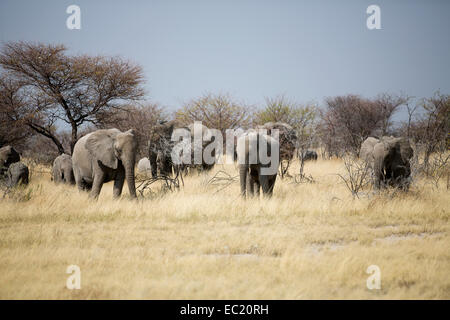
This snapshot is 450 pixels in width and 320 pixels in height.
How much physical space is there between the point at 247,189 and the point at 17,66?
1336cm

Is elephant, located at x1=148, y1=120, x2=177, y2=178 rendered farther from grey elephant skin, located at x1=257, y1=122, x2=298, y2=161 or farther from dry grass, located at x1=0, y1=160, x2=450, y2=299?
dry grass, located at x1=0, y1=160, x2=450, y2=299

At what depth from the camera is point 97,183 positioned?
8820 mm

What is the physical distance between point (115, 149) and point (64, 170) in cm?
523

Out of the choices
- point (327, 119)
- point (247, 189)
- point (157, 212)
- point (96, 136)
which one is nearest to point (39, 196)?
point (96, 136)

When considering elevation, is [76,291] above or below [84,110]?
below

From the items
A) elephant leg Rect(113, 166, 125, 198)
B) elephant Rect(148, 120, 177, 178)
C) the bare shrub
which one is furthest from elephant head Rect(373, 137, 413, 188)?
elephant Rect(148, 120, 177, 178)

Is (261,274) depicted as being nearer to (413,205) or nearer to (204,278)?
(204,278)

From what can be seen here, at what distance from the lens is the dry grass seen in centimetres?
377

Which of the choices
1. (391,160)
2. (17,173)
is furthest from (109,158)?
(391,160)

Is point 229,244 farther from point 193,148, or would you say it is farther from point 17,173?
point 193,148

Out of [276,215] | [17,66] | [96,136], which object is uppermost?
[17,66]
